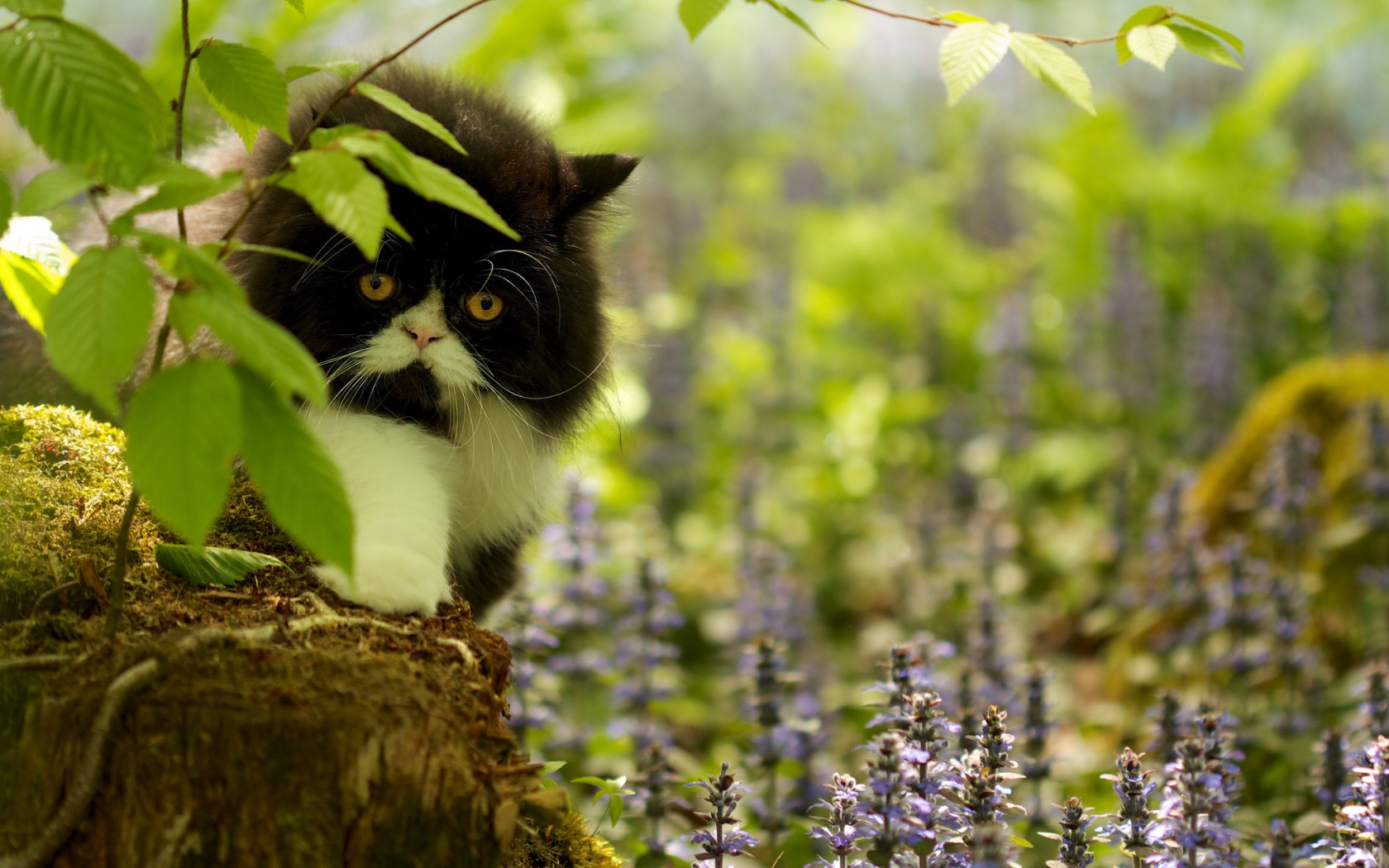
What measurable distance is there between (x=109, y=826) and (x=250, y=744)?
0.20 meters

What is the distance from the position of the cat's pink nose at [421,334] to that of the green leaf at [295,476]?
0.68 metres

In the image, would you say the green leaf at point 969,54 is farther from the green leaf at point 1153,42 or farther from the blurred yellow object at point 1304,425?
the blurred yellow object at point 1304,425

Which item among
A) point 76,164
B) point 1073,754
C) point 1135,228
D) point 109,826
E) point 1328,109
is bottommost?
point 109,826

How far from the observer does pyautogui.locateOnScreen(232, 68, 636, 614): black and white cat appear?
6.22 feet

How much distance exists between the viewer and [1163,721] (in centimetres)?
251

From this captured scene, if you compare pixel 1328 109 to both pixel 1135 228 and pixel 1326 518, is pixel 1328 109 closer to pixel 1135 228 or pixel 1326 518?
pixel 1135 228

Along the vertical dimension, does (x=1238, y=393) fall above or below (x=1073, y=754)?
above

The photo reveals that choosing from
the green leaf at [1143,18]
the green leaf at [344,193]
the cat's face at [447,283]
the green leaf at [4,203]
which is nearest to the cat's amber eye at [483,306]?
the cat's face at [447,283]

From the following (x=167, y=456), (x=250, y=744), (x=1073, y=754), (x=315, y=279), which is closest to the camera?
(x=167, y=456)

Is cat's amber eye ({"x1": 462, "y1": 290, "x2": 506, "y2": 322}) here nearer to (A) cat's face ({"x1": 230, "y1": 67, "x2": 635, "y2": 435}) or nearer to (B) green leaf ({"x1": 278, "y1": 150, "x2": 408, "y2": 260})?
(A) cat's face ({"x1": 230, "y1": 67, "x2": 635, "y2": 435})

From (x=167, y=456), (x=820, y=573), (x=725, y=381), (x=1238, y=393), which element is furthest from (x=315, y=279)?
(x=1238, y=393)

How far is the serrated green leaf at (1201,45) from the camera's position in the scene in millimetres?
1721

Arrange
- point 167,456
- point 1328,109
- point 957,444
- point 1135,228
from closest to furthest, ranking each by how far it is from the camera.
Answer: point 167,456, point 957,444, point 1135,228, point 1328,109

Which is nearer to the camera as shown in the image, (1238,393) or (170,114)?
(170,114)
